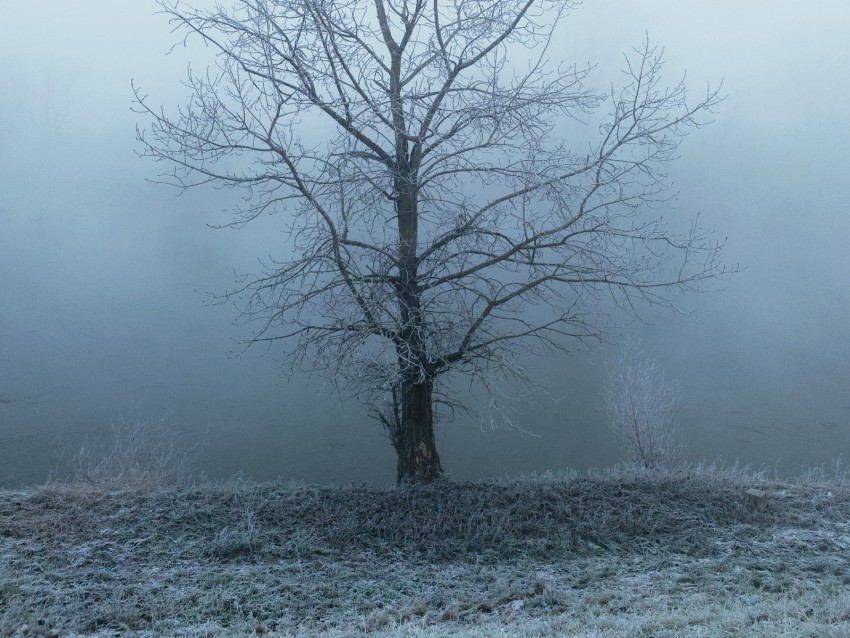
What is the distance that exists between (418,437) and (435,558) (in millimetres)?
3439

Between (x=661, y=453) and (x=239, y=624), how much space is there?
17865 mm

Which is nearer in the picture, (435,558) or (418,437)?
(435,558)

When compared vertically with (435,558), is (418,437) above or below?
above

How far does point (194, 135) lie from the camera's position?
A: 30.4ft

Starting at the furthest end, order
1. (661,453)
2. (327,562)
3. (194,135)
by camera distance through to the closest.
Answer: (661,453), (194,135), (327,562)

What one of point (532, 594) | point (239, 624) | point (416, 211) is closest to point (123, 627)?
point (239, 624)

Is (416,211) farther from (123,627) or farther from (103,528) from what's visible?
(123,627)

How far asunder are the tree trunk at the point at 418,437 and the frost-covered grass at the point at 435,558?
0.96 m

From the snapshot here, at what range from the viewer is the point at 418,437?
11188 millimetres

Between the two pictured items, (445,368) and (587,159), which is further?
(445,368)

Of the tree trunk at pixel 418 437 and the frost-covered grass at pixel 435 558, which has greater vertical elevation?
the tree trunk at pixel 418 437

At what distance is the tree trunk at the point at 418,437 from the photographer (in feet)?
36.6

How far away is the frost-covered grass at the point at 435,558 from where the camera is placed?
6.02 meters

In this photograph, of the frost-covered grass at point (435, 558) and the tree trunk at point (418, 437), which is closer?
the frost-covered grass at point (435, 558)
